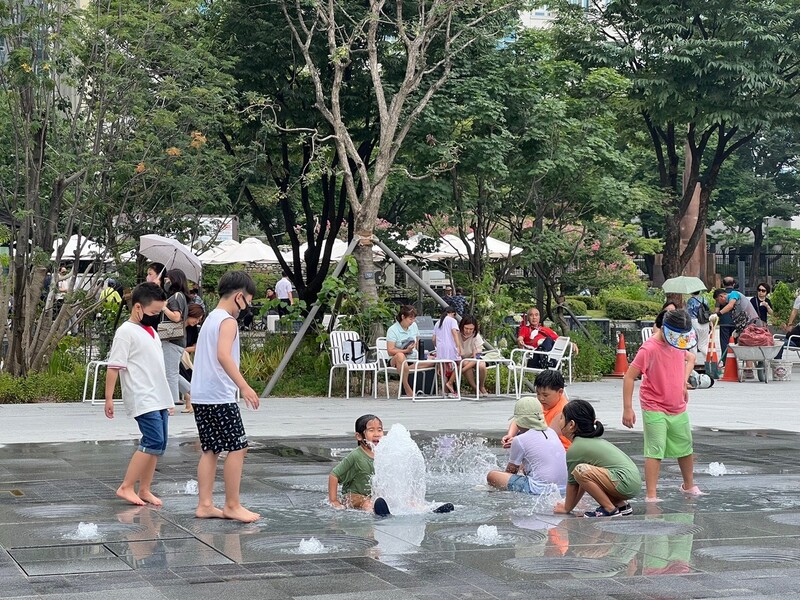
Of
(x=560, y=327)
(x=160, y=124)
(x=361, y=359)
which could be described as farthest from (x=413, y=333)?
(x=560, y=327)

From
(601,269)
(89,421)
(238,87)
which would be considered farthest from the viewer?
(601,269)

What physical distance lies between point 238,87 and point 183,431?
10141 mm

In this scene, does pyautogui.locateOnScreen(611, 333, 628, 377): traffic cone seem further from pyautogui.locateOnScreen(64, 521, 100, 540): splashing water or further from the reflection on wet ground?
pyautogui.locateOnScreen(64, 521, 100, 540): splashing water

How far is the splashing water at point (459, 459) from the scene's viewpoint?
1068 centimetres

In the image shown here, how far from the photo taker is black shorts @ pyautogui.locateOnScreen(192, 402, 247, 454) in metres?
8.21

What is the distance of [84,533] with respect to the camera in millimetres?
7723

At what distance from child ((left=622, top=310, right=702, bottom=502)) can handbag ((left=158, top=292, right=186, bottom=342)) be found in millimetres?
7067

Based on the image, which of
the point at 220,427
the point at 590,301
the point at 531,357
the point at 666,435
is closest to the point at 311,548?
the point at 220,427

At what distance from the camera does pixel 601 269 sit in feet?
80.9

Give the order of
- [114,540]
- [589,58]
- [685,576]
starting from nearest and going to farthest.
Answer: [685,576] < [114,540] < [589,58]

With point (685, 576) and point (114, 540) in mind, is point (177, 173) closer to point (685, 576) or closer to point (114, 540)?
point (114, 540)

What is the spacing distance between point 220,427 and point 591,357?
14.6 meters

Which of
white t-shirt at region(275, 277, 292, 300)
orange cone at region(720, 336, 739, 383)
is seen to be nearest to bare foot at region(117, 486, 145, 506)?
orange cone at region(720, 336, 739, 383)

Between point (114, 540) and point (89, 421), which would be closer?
point (114, 540)
